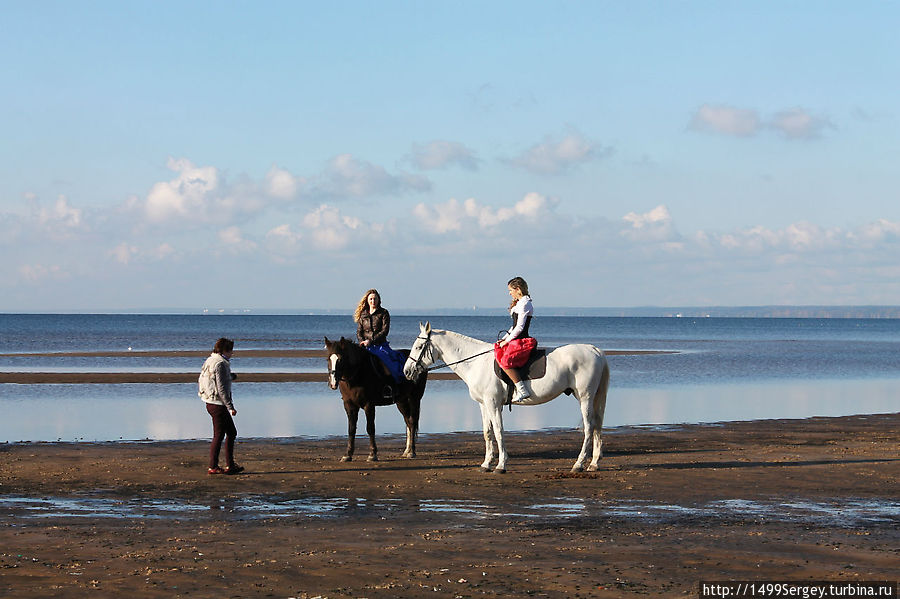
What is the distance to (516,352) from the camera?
1567cm

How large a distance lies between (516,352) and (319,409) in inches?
541

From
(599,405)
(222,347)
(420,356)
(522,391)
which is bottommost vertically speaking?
(599,405)

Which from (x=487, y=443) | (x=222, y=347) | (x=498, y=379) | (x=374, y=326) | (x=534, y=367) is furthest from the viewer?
(x=374, y=326)

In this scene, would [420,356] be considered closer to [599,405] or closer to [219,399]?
[599,405]

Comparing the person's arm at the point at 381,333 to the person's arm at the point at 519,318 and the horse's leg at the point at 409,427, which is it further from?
the person's arm at the point at 519,318

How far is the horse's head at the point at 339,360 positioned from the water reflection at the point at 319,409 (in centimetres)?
558

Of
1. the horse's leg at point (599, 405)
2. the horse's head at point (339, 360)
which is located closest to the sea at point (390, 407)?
the horse's head at point (339, 360)

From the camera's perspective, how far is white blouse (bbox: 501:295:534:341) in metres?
15.6

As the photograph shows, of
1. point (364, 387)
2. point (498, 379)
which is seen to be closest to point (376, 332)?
point (364, 387)

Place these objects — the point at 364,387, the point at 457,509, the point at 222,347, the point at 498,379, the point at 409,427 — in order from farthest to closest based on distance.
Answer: the point at 409,427, the point at 364,387, the point at 498,379, the point at 222,347, the point at 457,509

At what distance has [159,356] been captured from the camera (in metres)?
61.4

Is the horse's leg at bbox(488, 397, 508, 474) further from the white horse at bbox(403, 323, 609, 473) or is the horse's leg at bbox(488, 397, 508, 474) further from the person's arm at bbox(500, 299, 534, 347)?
the person's arm at bbox(500, 299, 534, 347)

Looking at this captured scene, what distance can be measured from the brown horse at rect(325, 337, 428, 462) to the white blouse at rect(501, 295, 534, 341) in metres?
2.57

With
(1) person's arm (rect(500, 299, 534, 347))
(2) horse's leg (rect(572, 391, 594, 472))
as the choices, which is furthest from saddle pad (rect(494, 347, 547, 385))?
(2) horse's leg (rect(572, 391, 594, 472))
